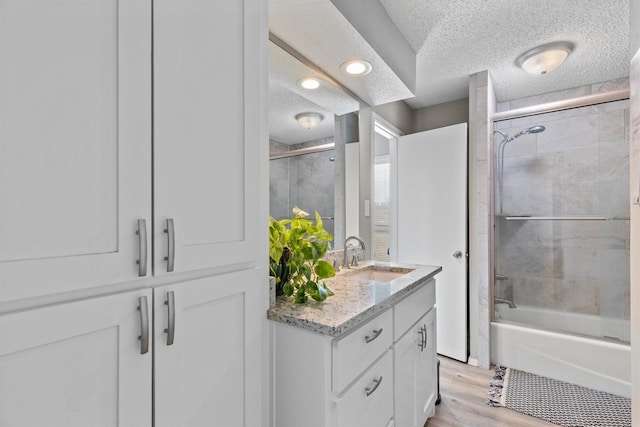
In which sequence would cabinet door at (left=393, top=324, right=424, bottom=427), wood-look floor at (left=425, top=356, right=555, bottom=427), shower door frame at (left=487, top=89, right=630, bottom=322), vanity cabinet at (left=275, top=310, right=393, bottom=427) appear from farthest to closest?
shower door frame at (left=487, top=89, right=630, bottom=322) < wood-look floor at (left=425, top=356, right=555, bottom=427) < cabinet door at (left=393, top=324, right=424, bottom=427) < vanity cabinet at (left=275, top=310, right=393, bottom=427)

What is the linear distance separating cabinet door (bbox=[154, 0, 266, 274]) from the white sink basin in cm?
105

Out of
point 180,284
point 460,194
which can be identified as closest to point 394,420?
point 180,284

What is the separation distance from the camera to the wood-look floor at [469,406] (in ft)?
6.22

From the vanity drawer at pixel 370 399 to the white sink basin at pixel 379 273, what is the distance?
2.11 feet

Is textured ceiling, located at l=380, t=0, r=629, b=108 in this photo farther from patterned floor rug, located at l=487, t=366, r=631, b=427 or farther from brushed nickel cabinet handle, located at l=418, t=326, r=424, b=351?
patterned floor rug, located at l=487, t=366, r=631, b=427

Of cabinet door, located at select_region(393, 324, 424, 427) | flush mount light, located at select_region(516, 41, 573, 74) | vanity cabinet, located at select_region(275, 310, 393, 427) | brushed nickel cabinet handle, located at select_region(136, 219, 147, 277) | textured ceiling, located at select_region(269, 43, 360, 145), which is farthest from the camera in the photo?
flush mount light, located at select_region(516, 41, 573, 74)

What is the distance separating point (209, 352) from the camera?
0.90 meters

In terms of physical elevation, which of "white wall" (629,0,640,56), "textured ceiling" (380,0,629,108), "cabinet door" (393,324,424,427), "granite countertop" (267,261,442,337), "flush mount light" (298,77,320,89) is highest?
"textured ceiling" (380,0,629,108)

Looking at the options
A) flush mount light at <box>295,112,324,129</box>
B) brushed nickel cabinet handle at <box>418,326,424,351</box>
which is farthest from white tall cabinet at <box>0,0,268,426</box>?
brushed nickel cabinet handle at <box>418,326,424,351</box>

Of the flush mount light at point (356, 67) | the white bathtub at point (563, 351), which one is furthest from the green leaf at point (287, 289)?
the white bathtub at point (563, 351)

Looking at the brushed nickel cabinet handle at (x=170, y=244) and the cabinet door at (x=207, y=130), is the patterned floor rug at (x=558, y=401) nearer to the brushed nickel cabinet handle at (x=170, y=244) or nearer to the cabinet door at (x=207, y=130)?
the cabinet door at (x=207, y=130)

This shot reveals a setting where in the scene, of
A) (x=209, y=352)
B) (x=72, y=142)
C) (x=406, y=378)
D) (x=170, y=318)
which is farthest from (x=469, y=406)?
(x=72, y=142)

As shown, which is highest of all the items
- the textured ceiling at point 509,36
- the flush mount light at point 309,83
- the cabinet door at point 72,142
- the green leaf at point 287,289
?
the textured ceiling at point 509,36

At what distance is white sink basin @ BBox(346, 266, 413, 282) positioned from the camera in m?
1.96
